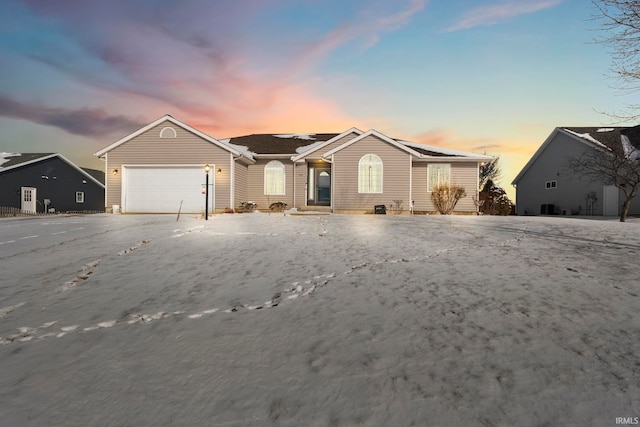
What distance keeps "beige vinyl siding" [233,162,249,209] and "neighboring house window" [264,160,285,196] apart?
1153mm

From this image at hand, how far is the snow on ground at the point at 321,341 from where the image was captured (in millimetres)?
2156

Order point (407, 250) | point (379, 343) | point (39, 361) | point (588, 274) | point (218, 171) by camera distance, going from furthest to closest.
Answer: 1. point (218, 171)
2. point (407, 250)
3. point (588, 274)
4. point (379, 343)
5. point (39, 361)

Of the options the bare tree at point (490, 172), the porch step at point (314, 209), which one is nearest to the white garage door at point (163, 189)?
the porch step at point (314, 209)

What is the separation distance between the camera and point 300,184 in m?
20.8

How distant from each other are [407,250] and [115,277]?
4.54 m

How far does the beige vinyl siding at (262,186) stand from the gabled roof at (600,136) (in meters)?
16.1

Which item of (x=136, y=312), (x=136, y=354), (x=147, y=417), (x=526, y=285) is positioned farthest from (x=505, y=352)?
(x=136, y=312)

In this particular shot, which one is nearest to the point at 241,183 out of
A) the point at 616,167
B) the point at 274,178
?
the point at 274,178

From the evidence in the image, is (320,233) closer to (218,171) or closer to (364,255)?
(364,255)

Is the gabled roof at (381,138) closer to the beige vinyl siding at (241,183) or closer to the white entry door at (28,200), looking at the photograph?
the beige vinyl siding at (241,183)

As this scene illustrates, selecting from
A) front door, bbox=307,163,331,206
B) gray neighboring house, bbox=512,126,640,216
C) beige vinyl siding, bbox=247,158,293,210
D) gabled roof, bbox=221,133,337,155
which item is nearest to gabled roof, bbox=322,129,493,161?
front door, bbox=307,163,331,206

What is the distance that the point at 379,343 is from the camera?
9.53ft

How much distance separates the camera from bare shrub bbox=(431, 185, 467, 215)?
63.0ft

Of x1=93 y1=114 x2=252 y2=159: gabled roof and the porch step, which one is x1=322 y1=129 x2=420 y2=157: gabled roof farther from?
x1=93 y1=114 x2=252 y2=159: gabled roof
